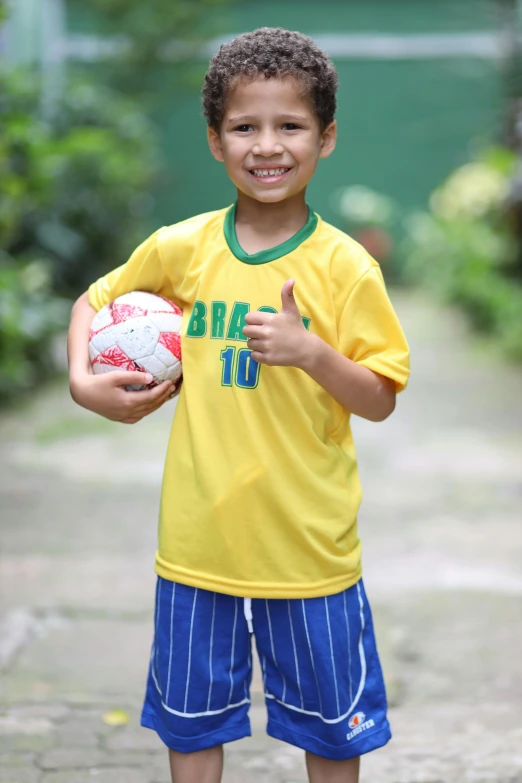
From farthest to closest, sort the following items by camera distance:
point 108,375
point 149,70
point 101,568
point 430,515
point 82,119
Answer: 1. point 149,70
2. point 82,119
3. point 430,515
4. point 101,568
5. point 108,375

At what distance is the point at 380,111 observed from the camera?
46.9 feet

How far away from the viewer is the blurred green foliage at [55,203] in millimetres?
6426

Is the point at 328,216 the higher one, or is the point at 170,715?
the point at 328,216

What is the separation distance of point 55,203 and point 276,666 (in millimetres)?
7708

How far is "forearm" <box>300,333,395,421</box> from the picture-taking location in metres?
1.79

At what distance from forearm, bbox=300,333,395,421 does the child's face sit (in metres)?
0.30

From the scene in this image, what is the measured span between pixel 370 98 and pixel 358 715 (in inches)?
519

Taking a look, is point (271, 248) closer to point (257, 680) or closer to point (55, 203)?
point (257, 680)

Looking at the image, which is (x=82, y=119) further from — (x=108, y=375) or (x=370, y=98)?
(x=108, y=375)

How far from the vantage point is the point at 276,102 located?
1.81 metres

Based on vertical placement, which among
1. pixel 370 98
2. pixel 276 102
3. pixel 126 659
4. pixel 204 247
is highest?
pixel 370 98

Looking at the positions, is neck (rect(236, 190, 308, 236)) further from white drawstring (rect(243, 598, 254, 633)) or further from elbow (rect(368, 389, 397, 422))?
white drawstring (rect(243, 598, 254, 633))

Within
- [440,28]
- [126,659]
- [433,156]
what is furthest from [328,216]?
[126,659]

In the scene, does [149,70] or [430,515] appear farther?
[149,70]
